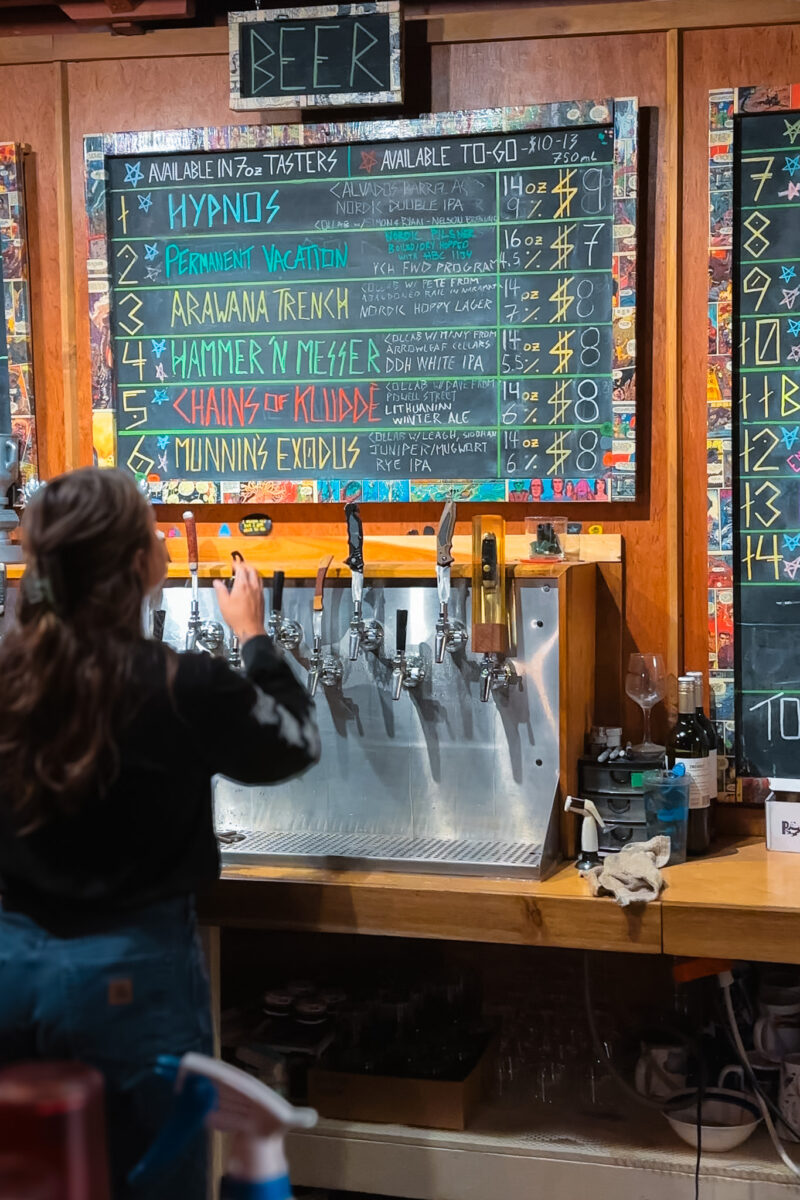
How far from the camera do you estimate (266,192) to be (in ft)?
10.1

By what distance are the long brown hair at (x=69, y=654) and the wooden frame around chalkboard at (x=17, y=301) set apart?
165cm

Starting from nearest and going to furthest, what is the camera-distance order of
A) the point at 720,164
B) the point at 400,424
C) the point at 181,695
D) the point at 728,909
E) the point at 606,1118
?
the point at 181,695 → the point at 728,909 → the point at 606,1118 → the point at 720,164 → the point at 400,424

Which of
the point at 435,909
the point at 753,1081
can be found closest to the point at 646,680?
the point at 435,909

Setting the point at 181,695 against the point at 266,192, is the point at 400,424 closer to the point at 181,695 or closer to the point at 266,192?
the point at 266,192

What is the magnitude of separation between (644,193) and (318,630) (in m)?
1.25

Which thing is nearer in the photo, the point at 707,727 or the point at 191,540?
the point at 191,540

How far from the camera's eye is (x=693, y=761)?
2.59m

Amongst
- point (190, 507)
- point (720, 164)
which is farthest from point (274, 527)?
point (720, 164)

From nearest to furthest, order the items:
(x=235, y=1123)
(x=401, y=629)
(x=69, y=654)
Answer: (x=235, y=1123) < (x=69, y=654) < (x=401, y=629)

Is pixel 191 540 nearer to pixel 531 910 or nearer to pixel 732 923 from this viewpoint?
pixel 531 910

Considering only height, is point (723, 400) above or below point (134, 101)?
below

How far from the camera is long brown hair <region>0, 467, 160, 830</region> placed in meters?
1.59

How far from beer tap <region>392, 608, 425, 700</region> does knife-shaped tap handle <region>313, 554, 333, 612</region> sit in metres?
0.16

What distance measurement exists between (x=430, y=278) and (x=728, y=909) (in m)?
1.59
